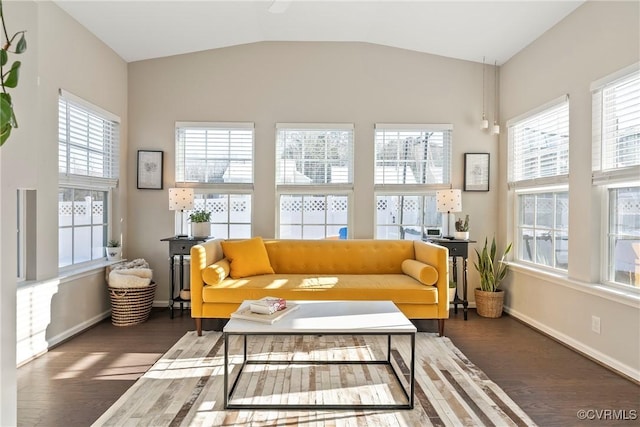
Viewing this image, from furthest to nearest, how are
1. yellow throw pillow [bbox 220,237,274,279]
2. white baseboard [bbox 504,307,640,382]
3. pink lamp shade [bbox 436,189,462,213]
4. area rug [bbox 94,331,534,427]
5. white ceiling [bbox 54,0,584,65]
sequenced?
pink lamp shade [bbox 436,189,462,213] → yellow throw pillow [bbox 220,237,274,279] → white ceiling [bbox 54,0,584,65] → white baseboard [bbox 504,307,640,382] → area rug [bbox 94,331,534,427]

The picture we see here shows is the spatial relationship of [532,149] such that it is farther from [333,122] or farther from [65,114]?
[65,114]

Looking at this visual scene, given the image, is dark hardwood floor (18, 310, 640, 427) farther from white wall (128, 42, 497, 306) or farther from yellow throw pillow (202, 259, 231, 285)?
white wall (128, 42, 497, 306)

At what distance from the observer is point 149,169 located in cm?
471

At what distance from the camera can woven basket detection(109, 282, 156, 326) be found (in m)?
3.99

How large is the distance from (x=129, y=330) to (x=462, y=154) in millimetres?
4100

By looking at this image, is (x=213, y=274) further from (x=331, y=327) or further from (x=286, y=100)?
(x=286, y=100)

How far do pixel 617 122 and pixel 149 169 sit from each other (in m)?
4.58

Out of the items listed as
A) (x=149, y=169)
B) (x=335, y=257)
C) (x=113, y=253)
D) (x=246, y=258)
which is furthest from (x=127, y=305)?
(x=335, y=257)

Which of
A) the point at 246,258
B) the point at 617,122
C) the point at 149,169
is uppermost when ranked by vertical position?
the point at 617,122

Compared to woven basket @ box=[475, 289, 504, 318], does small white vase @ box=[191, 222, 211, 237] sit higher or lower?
higher

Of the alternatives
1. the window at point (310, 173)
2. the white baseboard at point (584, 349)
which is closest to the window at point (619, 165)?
the white baseboard at point (584, 349)

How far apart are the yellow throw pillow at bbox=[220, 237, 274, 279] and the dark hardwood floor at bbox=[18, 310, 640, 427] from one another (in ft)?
2.03

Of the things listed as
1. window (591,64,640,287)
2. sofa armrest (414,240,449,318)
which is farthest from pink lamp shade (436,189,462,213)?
window (591,64,640,287)

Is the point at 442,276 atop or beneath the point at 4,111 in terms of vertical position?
beneath
